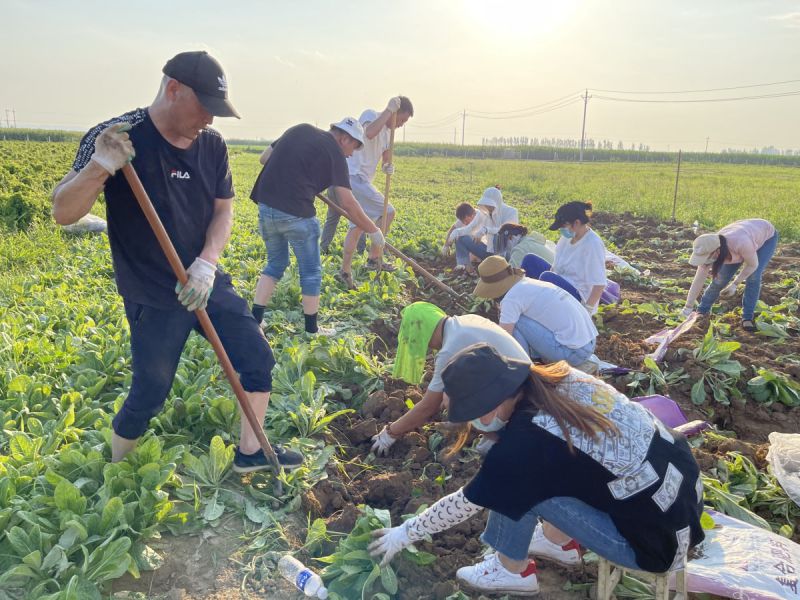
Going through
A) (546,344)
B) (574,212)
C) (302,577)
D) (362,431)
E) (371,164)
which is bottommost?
(302,577)

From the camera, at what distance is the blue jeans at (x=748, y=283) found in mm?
5730

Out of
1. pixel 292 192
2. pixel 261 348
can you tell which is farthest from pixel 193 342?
pixel 261 348

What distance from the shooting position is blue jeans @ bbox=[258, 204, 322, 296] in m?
4.85

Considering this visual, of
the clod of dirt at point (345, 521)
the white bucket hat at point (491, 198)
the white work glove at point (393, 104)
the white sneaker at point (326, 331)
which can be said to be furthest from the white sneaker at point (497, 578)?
the white bucket hat at point (491, 198)

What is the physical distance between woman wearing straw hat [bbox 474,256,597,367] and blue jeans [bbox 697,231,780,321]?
2.44m

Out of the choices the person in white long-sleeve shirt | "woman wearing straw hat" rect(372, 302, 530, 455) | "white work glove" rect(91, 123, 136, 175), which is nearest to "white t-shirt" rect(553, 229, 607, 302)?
the person in white long-sleeve shirt

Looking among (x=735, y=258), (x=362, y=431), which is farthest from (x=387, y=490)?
(x=735, y=258)

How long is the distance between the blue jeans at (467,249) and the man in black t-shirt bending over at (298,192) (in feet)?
10.9

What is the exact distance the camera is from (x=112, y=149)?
7.42 feet

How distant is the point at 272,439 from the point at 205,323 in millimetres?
1127

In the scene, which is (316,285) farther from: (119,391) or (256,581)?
(256,581)

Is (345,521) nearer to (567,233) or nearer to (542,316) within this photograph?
(542,316)

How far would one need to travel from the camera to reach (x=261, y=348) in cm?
300

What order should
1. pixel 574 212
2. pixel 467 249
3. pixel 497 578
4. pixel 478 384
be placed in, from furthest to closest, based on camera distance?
pixel 467 249, pixel 574 212, pixel 497 578, pixel 478 384
